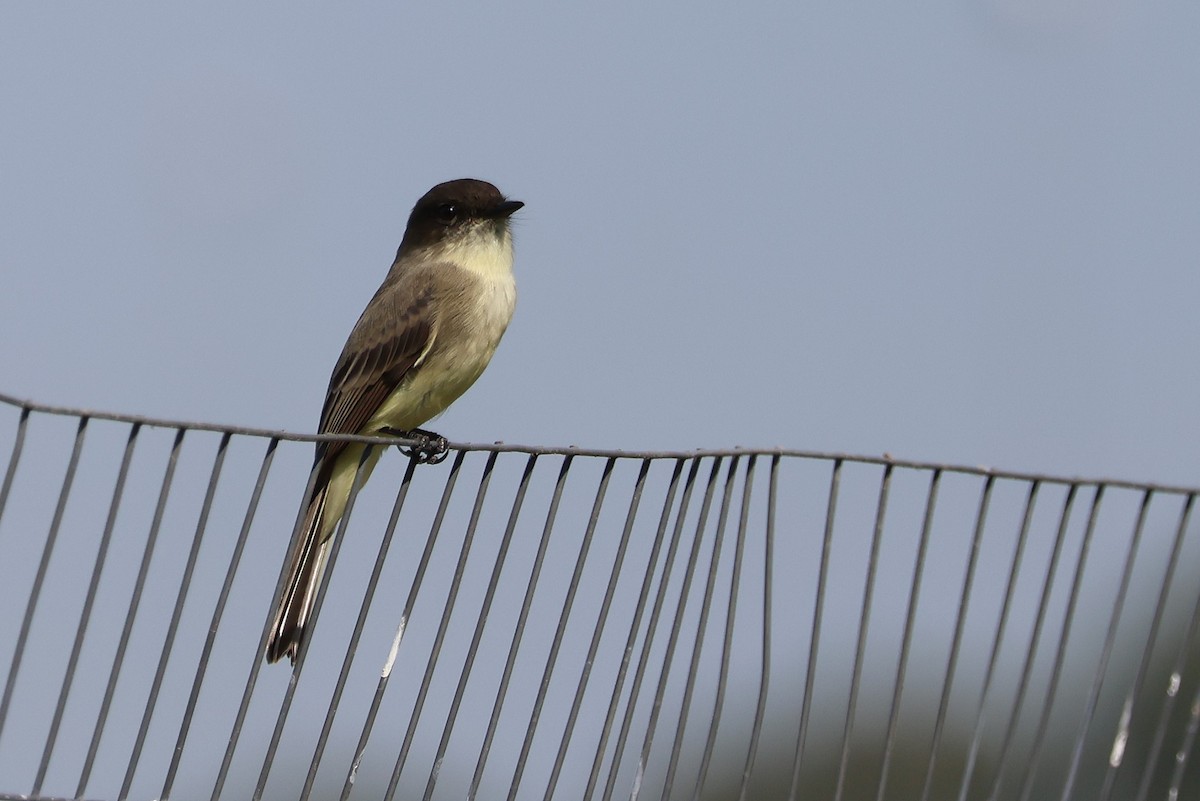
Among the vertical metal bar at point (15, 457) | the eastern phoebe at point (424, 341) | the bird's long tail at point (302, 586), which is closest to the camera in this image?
the vertical metal bar at point (15, 457)

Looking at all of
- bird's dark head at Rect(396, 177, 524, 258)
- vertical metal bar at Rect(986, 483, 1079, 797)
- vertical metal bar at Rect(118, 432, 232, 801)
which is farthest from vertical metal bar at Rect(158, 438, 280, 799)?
bird's dark head at Rect(396, 177, 524, 258)

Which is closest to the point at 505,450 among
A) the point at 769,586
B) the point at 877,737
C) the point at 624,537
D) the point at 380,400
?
the point at 624,537

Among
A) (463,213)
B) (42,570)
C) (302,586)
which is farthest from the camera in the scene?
(463,213)

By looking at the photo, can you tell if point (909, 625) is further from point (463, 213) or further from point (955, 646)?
point (463, 213)

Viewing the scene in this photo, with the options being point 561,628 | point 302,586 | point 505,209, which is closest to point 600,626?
point 561,628

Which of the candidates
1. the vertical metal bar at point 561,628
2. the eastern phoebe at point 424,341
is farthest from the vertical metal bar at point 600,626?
the eastern phoebe at point 424,341

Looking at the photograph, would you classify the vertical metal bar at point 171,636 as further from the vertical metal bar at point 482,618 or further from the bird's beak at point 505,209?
the bird's beak at point 505,209

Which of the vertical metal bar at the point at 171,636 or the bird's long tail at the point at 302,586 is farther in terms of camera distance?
the bird's long tail at the point at 302,586
